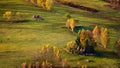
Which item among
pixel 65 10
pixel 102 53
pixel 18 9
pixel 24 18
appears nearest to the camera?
pixel 102 53

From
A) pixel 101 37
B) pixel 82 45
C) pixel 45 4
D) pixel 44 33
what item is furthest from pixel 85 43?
pixel 45 4

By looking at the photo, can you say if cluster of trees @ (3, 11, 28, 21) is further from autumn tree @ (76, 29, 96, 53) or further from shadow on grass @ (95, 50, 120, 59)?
shadow on grass @ (95, 50, 120, 59)

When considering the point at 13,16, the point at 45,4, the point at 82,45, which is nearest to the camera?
the point at 82,45

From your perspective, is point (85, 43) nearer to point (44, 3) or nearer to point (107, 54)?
point (107, 54)

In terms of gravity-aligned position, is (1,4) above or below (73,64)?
above

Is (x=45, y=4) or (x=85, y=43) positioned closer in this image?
(x=85, y=43)

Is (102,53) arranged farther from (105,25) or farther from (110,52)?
(105,25)

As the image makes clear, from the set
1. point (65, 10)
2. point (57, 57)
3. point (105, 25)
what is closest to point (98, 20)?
point (105, 25)

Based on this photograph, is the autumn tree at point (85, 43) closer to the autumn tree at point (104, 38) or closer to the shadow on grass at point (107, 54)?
the shadow on grass at point (107, 54)
